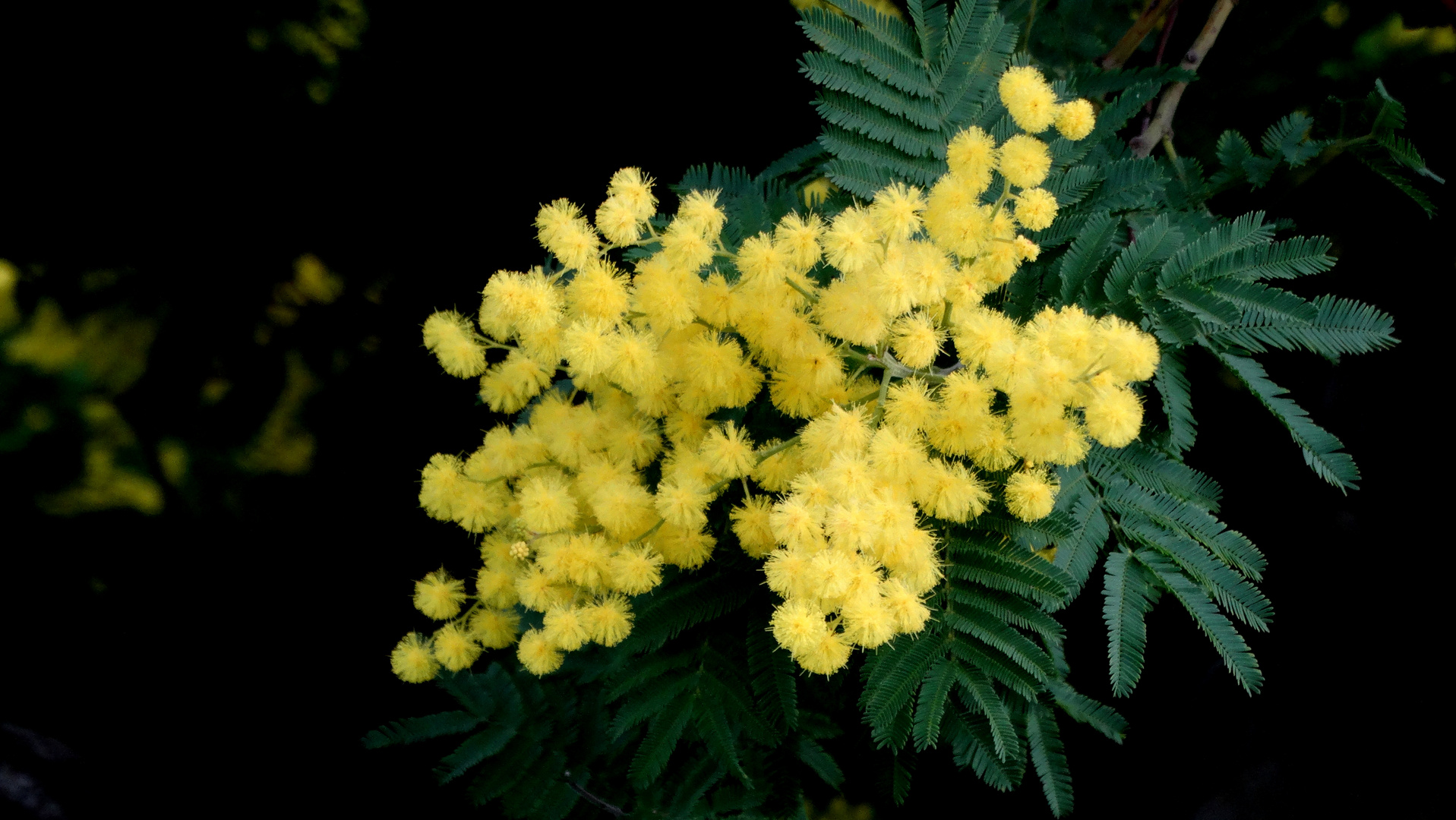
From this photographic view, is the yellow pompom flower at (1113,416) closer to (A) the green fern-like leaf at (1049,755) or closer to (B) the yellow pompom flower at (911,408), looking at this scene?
(B) the yellow pompom flower at (911,408)

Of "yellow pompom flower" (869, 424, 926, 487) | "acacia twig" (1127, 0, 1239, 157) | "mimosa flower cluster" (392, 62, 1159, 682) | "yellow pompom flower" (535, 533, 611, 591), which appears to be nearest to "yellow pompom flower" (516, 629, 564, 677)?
"mimosa flower cluster" (392, 62, 1159, 682)

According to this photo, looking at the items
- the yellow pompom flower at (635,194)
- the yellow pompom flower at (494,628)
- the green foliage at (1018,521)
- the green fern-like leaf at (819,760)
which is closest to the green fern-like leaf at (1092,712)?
the green foliage at (1018,521)

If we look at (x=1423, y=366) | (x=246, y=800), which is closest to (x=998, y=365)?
(x=1423, y=366)

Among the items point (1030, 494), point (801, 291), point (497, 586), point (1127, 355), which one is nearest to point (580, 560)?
point (497, 586)

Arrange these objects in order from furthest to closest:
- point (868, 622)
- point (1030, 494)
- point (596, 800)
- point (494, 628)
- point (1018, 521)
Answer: point (596, 800) → point (494, 628) → point (1018, 521) → point (1030, 494) → point (868, 622)

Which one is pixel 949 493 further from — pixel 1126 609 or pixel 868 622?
pixel 1126 609

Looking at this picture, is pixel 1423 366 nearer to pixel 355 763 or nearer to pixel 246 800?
pixel 355 763
